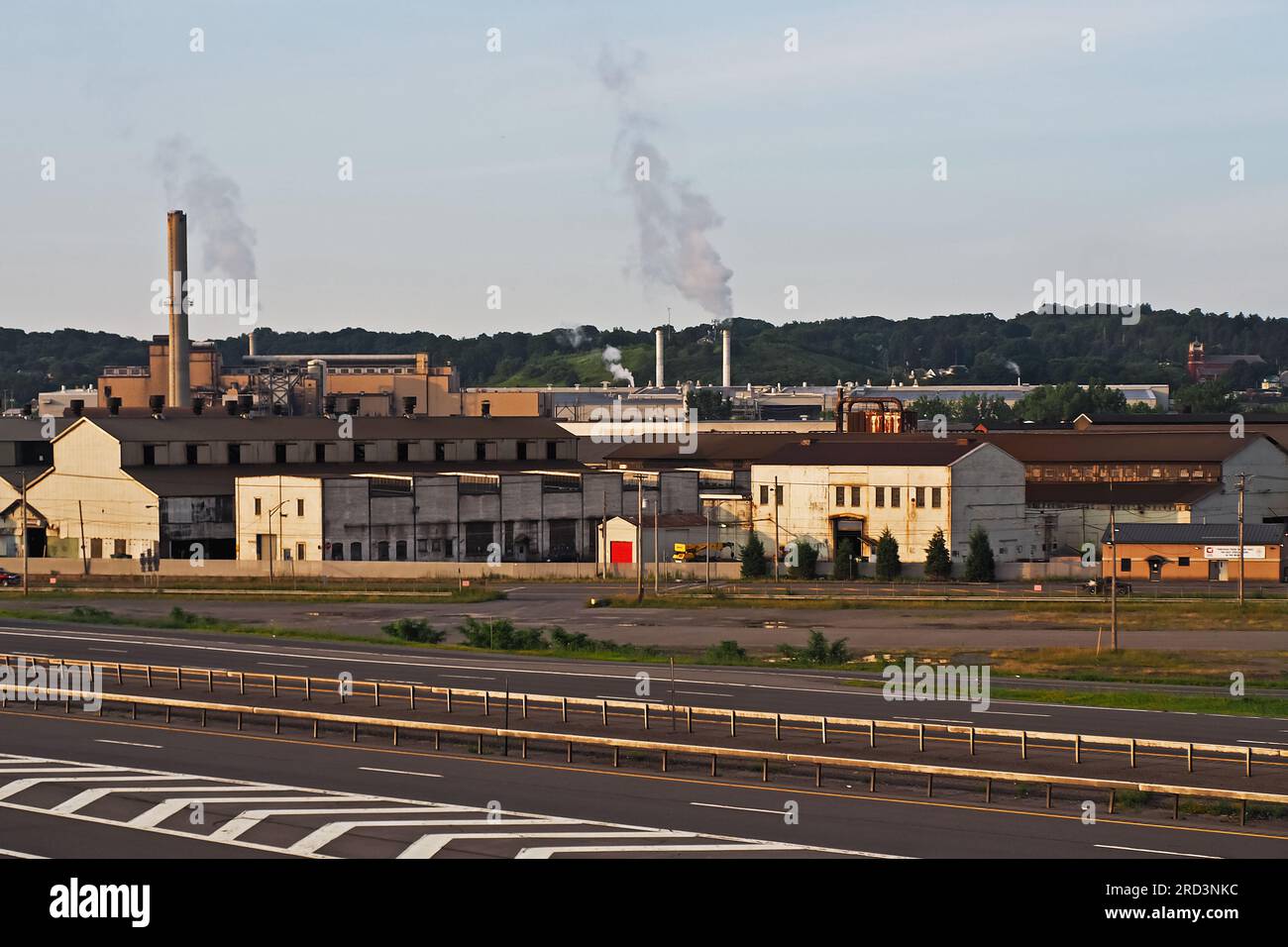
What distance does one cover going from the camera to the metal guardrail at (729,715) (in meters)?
34.2

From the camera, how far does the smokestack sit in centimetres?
15925

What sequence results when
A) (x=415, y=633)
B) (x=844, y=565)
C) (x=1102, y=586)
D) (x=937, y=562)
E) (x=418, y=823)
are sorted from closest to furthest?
(x=418, y=823) < (x=415, y=633) < (x=1102, y=586) < (x=937, y=562) < (x=844, y=565)

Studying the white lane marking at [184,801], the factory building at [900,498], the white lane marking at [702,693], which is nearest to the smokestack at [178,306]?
the factory building at [900,498]

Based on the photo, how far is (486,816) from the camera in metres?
29.7

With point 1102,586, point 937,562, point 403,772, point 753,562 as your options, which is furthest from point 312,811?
point 937,562

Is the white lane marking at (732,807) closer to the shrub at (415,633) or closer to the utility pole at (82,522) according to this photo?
the shrub at (415,633)

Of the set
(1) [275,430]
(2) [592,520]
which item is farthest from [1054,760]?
(1) [275,430]

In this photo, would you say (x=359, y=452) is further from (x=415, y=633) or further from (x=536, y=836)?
(x=536, y=836)

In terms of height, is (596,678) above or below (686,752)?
below

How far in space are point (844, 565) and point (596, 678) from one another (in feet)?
170

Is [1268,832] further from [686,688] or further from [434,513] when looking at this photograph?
[434,513]

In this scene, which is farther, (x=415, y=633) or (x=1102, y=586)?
(x=1102, y=586)

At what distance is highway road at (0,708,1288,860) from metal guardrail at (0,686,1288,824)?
2.09 ft

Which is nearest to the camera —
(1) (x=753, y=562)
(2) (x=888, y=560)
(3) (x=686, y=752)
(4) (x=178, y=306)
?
(3) (x=686, y=752)
